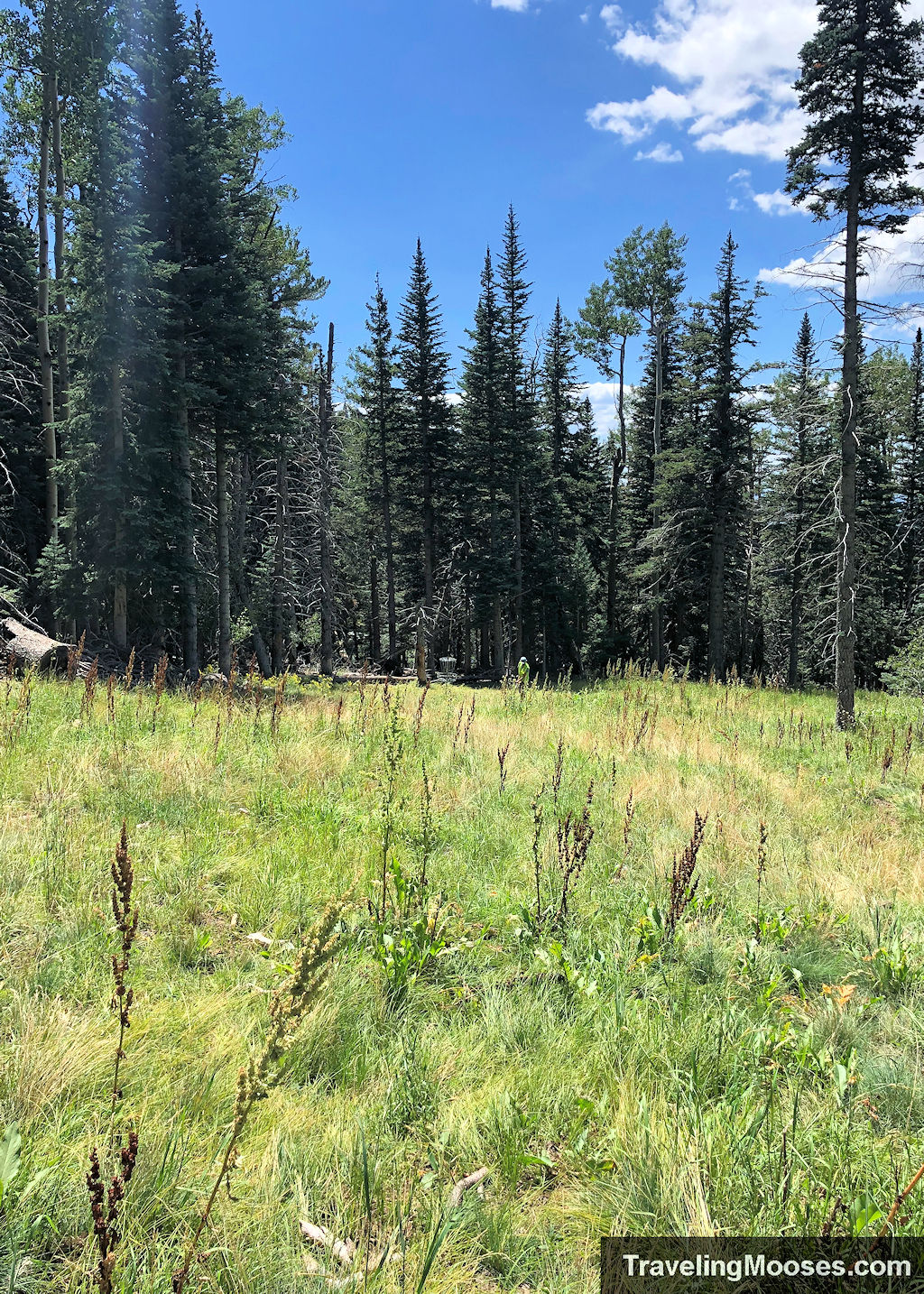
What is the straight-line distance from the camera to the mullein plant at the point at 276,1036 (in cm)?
127

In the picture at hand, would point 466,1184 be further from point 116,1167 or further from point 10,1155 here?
point 10,1155

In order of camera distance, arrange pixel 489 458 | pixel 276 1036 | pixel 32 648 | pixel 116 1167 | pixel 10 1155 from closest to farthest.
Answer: pixel 276 1036 < pixel 10 1155 < pixel 116 1167 < pixel 32 648 < pixel 489 458

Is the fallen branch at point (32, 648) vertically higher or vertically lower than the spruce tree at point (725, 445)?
lower

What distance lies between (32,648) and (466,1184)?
35.3 ft

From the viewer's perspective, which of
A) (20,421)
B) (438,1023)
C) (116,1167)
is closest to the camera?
(116,1167)

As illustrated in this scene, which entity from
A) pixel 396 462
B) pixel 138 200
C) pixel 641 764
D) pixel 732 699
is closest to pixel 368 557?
pixel 396 462

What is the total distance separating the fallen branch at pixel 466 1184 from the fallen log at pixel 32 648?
9.71 metres

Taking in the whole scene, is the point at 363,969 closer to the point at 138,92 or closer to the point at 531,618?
the point at 138,92

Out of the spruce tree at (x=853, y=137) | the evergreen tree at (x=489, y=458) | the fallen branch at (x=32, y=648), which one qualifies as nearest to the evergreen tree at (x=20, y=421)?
the fallen branch at (x=32, y=648)

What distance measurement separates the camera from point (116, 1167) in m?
1.88

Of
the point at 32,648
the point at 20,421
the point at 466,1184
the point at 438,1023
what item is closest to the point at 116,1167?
the point at 466,1184

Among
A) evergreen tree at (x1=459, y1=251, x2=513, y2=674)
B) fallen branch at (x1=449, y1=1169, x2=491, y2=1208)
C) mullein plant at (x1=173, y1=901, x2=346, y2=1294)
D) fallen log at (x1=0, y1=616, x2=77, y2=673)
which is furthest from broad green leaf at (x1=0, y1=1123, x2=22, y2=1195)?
evergreen tree at (x1=459, y1=251, x2=513, y2=674)

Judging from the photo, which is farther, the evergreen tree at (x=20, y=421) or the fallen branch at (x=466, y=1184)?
the evergreen tree at (x=20, y=421)

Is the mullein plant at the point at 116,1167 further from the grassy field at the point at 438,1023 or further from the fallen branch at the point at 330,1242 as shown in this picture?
the fallen branch at the point at 330,1242
